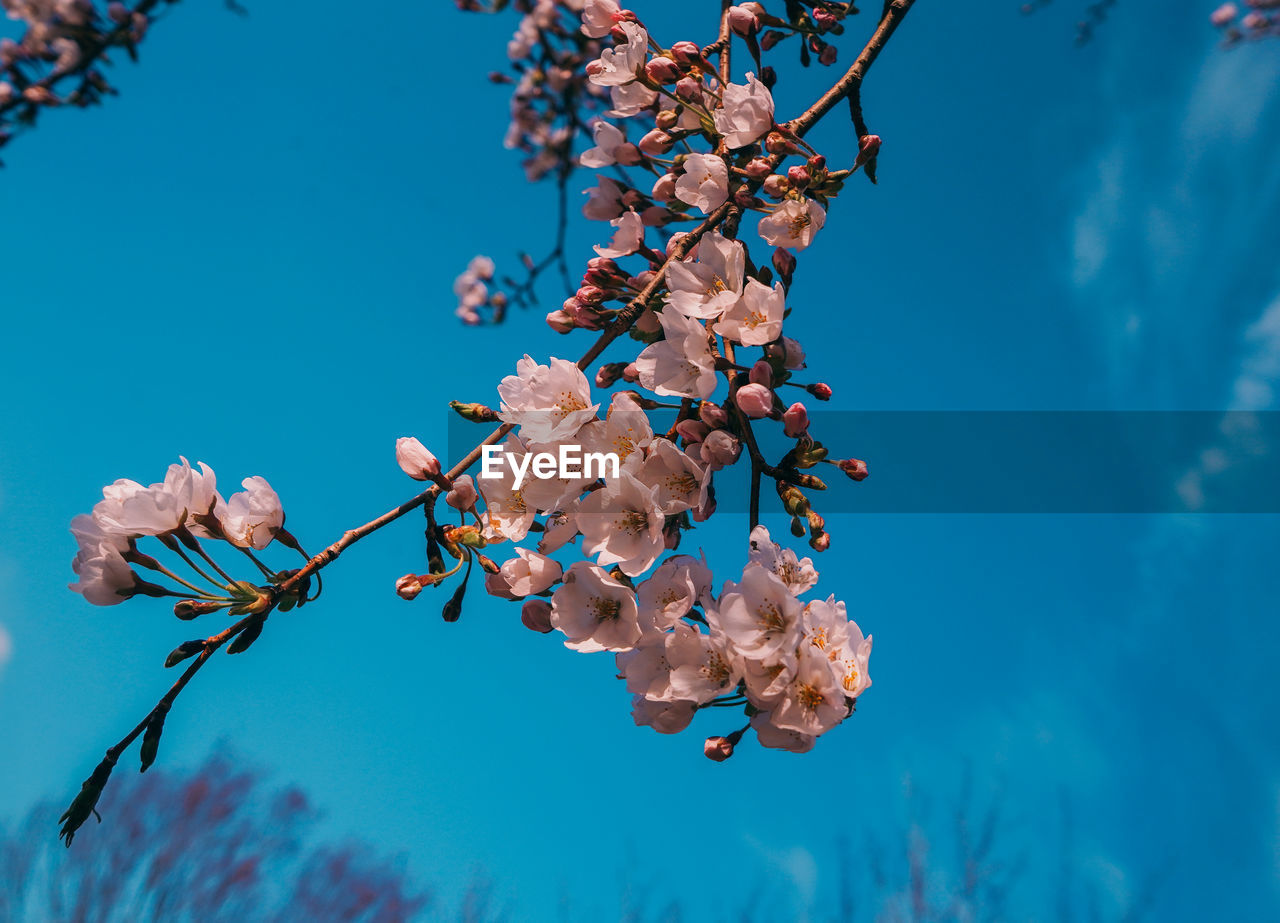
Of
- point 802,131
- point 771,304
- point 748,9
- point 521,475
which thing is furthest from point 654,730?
point 748,9

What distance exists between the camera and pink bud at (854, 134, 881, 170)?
4.71ft

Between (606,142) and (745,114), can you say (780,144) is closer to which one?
A: (745,114)

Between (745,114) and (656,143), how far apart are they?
25 centimetres

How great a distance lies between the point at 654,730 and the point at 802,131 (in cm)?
118

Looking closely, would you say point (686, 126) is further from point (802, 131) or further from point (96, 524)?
point (96, 524)

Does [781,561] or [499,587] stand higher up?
[781,561]

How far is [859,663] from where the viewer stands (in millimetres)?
1185

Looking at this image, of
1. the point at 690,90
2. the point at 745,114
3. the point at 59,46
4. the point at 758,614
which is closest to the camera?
the point at 758,614

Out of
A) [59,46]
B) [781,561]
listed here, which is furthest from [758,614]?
[59,46]

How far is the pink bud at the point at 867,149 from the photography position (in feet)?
4.71

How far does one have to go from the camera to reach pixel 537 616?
52.2 inches

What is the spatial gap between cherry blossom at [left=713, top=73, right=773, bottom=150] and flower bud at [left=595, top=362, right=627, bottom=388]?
50 cm

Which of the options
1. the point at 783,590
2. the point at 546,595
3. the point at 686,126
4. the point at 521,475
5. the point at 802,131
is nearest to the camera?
the point at 783,590

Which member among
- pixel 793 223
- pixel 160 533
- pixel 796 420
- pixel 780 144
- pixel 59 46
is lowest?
pixel 160 533
